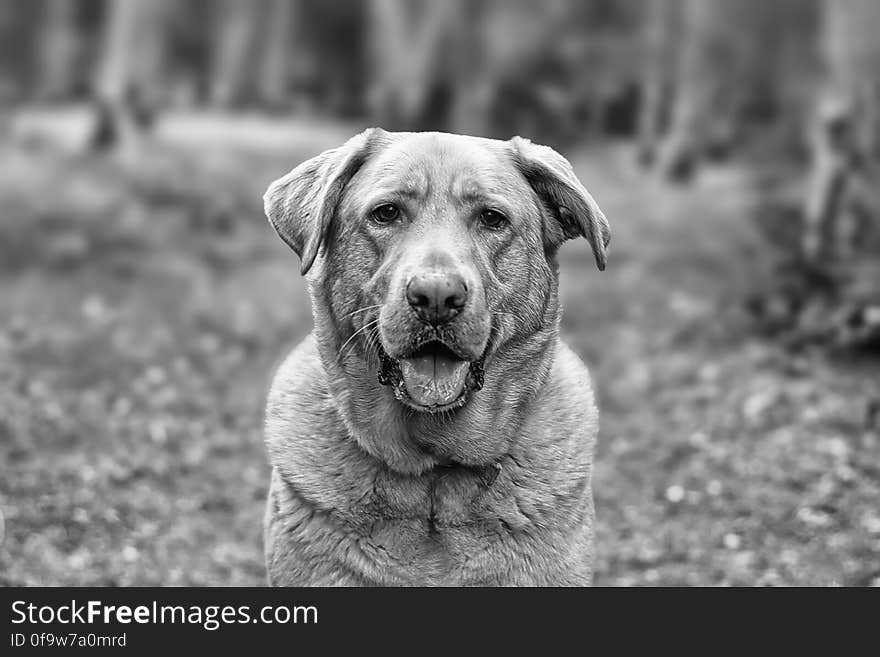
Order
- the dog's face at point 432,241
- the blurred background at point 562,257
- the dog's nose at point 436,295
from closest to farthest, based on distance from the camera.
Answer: the dog's nose at point 436,295 → the dog's face at point 432,241 → the blurred background at point 562,257

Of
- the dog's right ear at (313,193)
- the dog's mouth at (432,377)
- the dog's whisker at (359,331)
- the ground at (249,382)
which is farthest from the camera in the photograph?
the ground at (249,382)

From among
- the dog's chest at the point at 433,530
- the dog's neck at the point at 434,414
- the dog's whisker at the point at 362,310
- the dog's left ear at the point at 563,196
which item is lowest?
the dog's chest at the point at 433,530

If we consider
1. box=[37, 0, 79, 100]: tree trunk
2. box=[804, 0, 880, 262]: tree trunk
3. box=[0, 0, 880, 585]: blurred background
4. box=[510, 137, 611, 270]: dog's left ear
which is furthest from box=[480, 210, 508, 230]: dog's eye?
box=[37, 0, 79, 100]: tree trunk

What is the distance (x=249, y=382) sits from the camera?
9242mm

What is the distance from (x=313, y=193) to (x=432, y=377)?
3.03ft

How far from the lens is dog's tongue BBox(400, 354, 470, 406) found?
414cm

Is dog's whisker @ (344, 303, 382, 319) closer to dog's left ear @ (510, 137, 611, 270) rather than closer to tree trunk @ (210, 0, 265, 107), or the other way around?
dog's left ear @ (510, 137, 611, 270)

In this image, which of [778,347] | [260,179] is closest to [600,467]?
[778,347]

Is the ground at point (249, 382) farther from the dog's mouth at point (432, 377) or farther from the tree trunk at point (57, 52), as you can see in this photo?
the dog's mouth at point (432, 377)

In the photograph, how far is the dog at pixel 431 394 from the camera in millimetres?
4289

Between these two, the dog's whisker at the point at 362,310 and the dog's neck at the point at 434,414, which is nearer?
the dog's whisker at the point at 362,310

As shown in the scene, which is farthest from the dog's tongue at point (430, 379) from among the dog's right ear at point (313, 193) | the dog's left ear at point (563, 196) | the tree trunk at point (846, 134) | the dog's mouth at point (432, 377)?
the tree trunk at point (846, 134)

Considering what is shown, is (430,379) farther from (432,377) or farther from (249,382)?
(249,382)

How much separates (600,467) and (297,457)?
12.5 feet
